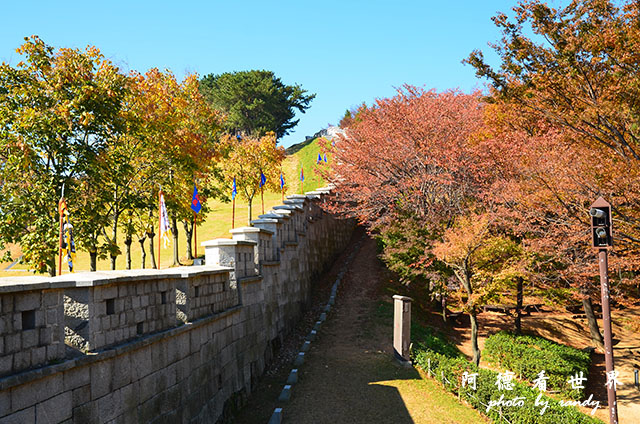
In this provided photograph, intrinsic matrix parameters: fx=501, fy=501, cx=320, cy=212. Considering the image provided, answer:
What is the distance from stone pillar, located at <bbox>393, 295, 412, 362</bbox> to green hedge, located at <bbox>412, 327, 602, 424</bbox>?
0.45m

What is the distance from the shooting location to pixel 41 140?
48.6 feet

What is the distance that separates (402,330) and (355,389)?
10.5 ft

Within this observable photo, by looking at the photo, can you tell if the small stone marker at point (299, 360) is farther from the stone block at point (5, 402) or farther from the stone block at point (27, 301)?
the stone block at point (5, 402)

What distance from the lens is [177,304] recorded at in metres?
9.72

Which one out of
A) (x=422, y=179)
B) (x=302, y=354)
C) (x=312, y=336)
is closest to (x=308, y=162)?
(x=422, y=179)

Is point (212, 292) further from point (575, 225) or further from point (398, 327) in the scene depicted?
point (575, 225)

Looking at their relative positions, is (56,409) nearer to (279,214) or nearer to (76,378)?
(76,378)

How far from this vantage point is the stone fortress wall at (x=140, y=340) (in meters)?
5.64

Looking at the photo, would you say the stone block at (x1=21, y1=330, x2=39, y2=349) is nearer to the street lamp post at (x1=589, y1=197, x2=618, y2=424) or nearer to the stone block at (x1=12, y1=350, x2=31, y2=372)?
the stone block at (x1=12, y1=350, x2=31, y2=372)

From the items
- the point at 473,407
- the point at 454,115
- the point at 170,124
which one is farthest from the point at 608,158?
the point at 170,124

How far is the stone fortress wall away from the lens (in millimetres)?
5641

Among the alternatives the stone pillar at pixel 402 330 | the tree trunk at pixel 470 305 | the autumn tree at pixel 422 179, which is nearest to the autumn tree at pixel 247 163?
the autumn tree at pixel 422 179

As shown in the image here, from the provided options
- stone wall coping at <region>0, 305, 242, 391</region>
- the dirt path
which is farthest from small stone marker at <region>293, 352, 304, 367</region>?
stone wall coping at <region>0, 305, 242, 391</region>

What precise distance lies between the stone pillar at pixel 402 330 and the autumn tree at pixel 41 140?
10731 millimetres
